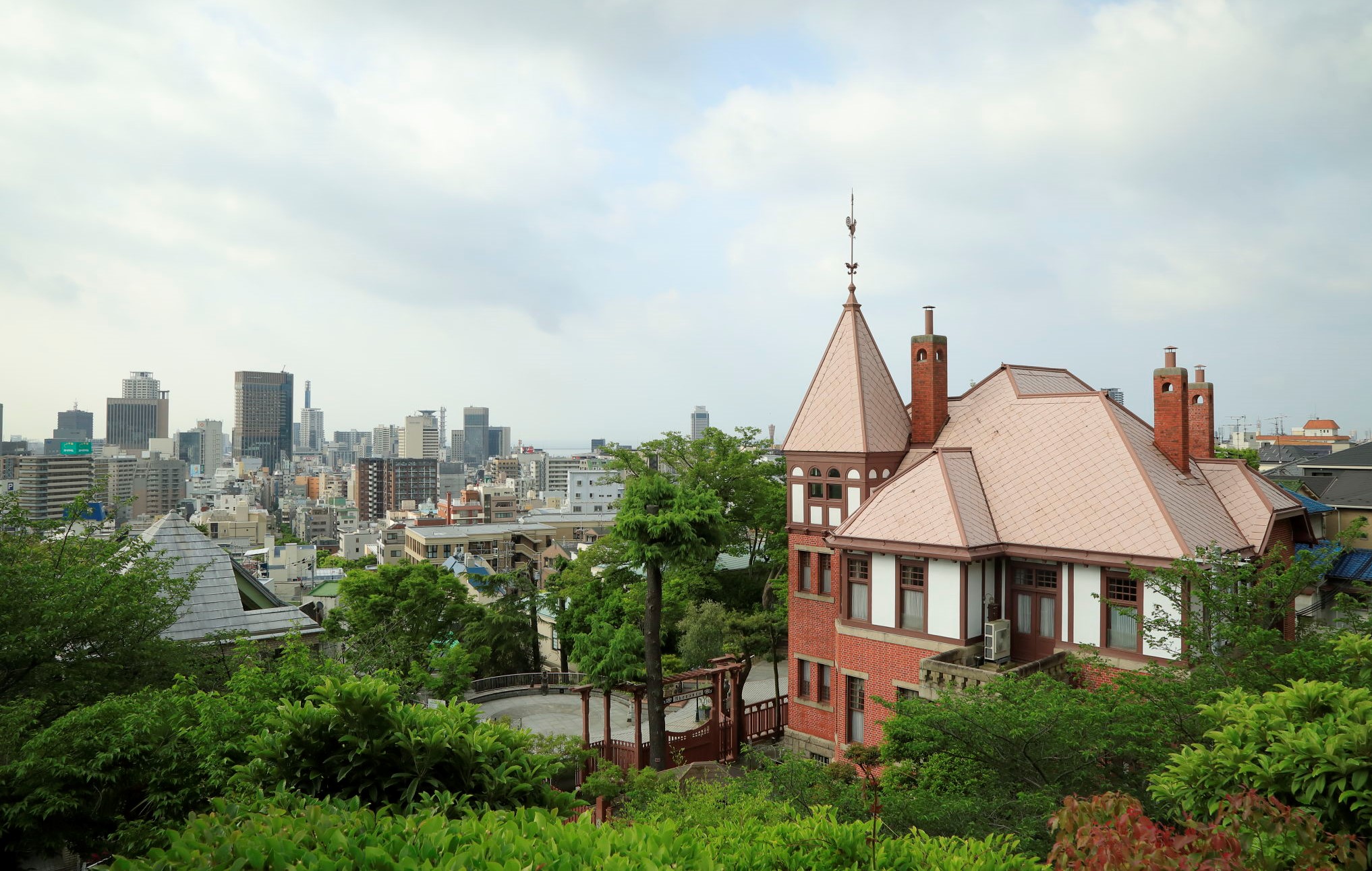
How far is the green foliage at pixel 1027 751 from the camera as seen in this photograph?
1245 centimetres

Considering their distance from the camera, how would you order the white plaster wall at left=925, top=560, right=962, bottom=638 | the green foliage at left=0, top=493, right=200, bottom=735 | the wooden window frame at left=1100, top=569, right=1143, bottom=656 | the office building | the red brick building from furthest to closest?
the office building
the white plaster wall at left=925, top=560, right=962, bottom=638
the red brick building
the wooden window frame at left=1100, top=569, right=1143, bottom=656
the green foliage at left=0, top=493, right=200, bottom=735

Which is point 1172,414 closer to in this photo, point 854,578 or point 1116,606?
point 1116,606

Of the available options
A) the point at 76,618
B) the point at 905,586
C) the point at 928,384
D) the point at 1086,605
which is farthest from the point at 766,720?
the point at 76,618

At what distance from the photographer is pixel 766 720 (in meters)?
27.6

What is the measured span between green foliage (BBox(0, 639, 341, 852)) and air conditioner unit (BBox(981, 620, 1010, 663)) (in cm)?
1504

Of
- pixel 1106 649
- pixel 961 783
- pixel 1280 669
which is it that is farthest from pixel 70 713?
pixel 1106 649

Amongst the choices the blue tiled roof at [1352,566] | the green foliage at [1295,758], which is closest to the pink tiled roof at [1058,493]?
the green foliage at [1295,758]

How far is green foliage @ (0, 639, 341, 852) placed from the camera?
993 centimetres

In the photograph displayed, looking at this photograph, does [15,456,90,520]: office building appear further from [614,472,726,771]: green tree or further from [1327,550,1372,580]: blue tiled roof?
[1327,550,1372,580]: blue tiled roof

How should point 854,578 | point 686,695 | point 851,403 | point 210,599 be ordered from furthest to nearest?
point 686,695 < point 210,599 < point 851,403 < point 854,578

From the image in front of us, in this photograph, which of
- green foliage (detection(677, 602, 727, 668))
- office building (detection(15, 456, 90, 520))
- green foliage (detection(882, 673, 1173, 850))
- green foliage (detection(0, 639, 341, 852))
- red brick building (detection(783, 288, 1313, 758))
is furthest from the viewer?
office building (detection(15, 456, 90, 520))

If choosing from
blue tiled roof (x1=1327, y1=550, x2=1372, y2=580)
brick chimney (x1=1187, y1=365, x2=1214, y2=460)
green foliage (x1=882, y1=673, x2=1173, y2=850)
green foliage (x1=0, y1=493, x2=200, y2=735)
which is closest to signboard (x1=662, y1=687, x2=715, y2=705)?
green foliage (x1=882, y1=673, x2=1173, y2=850)

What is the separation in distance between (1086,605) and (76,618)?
22000 mm

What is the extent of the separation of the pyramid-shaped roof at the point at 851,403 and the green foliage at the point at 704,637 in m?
7.75
